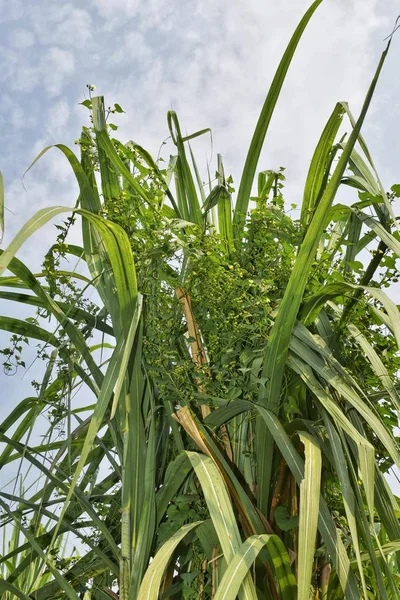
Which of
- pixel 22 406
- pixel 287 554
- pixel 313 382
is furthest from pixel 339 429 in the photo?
pixel 22 406

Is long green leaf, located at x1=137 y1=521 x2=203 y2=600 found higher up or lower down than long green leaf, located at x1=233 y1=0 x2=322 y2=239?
lower down

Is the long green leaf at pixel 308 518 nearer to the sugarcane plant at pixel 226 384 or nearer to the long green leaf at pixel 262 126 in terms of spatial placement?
the sugarcane plant at pixel 226 384

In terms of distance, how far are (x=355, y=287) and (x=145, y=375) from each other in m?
0.34

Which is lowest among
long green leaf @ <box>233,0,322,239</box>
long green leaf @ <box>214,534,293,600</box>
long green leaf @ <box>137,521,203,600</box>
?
long green leaf @ <box>214,534,293,600</box>

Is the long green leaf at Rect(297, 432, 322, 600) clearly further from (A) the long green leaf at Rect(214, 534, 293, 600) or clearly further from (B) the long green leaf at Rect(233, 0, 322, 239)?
(B) the long green leaf at Rect(233, 0, 322, 239)

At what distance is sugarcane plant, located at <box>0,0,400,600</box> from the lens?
847mm

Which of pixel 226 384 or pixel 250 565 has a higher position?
pixel 226 384

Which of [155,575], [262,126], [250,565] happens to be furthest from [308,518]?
[262,126]

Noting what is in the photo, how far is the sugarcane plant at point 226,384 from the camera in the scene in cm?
85

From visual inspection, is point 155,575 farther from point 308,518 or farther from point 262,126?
point 262,126

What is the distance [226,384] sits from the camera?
102 centimetres

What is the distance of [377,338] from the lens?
108cm

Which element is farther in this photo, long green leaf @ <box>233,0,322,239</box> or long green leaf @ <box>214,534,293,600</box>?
long green leaf @ <box>233,0,322,239</box>

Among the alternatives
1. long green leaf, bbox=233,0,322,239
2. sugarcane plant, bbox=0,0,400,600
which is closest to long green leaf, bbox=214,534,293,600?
sugarcane plant, bbox=0,0,400,600
